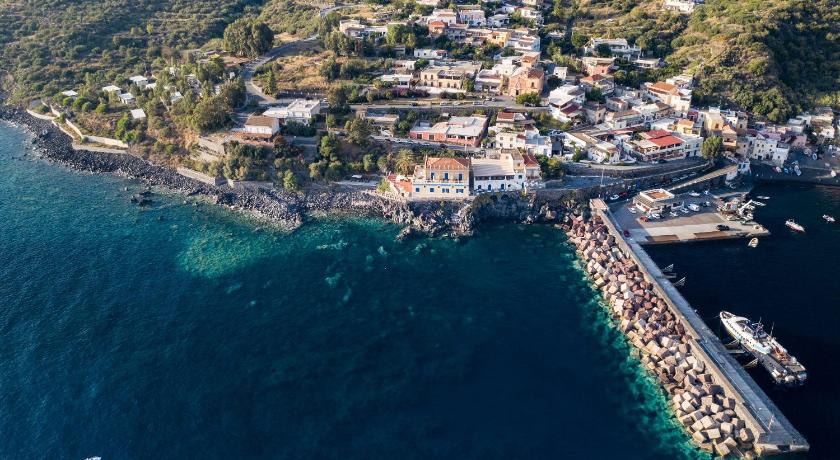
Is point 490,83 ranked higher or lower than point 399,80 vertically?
lower

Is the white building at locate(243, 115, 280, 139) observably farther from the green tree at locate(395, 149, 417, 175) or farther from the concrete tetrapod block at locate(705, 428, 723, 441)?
the concrete tetrapod block at locate(705, 428, 723, 441)

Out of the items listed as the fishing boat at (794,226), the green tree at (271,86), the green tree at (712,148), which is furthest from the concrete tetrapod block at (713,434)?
the green tree at (271,86)

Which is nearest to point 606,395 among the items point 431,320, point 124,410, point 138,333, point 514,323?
point 514,323

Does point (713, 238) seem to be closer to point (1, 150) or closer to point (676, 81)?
point (676, 81)

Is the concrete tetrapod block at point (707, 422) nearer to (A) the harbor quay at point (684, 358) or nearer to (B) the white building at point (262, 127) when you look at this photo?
(A) the harbor quay at point (684, 358)

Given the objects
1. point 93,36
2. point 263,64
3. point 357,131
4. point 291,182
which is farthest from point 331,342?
point 93,36

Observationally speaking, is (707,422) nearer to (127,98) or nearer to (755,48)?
(755,48)

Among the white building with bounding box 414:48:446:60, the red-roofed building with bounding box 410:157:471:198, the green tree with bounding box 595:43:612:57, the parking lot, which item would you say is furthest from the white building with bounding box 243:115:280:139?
the green tree with bounding box 595:43:612:57
